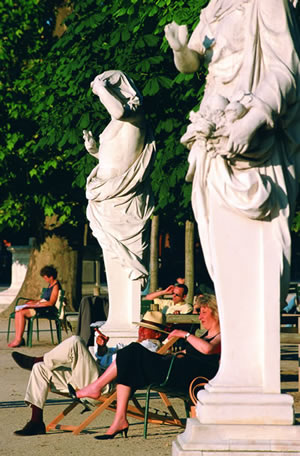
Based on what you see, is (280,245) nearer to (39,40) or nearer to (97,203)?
(97,203)

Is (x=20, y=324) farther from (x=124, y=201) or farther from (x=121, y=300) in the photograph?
(x=124, y=201)

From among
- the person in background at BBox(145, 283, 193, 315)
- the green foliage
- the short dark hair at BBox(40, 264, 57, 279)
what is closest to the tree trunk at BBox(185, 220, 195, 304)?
the green foliage

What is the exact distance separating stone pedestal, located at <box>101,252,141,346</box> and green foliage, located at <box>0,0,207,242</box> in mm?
3321

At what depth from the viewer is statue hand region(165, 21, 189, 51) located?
213 inches

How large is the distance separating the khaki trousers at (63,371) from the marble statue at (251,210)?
9.72ft

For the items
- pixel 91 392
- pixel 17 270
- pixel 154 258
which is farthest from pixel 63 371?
pixel 17 270

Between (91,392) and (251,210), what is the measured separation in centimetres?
324

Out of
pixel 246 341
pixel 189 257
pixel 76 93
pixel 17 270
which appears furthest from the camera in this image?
pixel 17 270

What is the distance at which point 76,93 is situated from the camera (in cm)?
1617

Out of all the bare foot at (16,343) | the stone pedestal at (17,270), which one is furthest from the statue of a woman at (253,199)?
the stone pedestal at (17,270)

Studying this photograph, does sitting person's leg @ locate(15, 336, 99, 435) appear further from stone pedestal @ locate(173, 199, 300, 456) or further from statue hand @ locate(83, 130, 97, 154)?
statue hand @ locate(83, 130, 97, 154)

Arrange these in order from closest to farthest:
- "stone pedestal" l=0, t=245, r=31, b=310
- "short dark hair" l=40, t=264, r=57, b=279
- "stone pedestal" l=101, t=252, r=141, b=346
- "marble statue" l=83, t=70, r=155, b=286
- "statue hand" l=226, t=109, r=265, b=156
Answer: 1. "statue hand" l=226, t=109, r=265, b=156
2. "marble statue" l=83, t=70, r=155, b=286
3. "stone pedestal" l=101, t=252, r=141, b=346
4. "short dark hair" l=40, t=264, r=57, b=279
5. "stone pedestal" l=0, t=245, r=31, b=310

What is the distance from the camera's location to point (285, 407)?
527 centimetres

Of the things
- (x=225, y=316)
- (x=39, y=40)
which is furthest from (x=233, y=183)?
(x=39, y=40)
